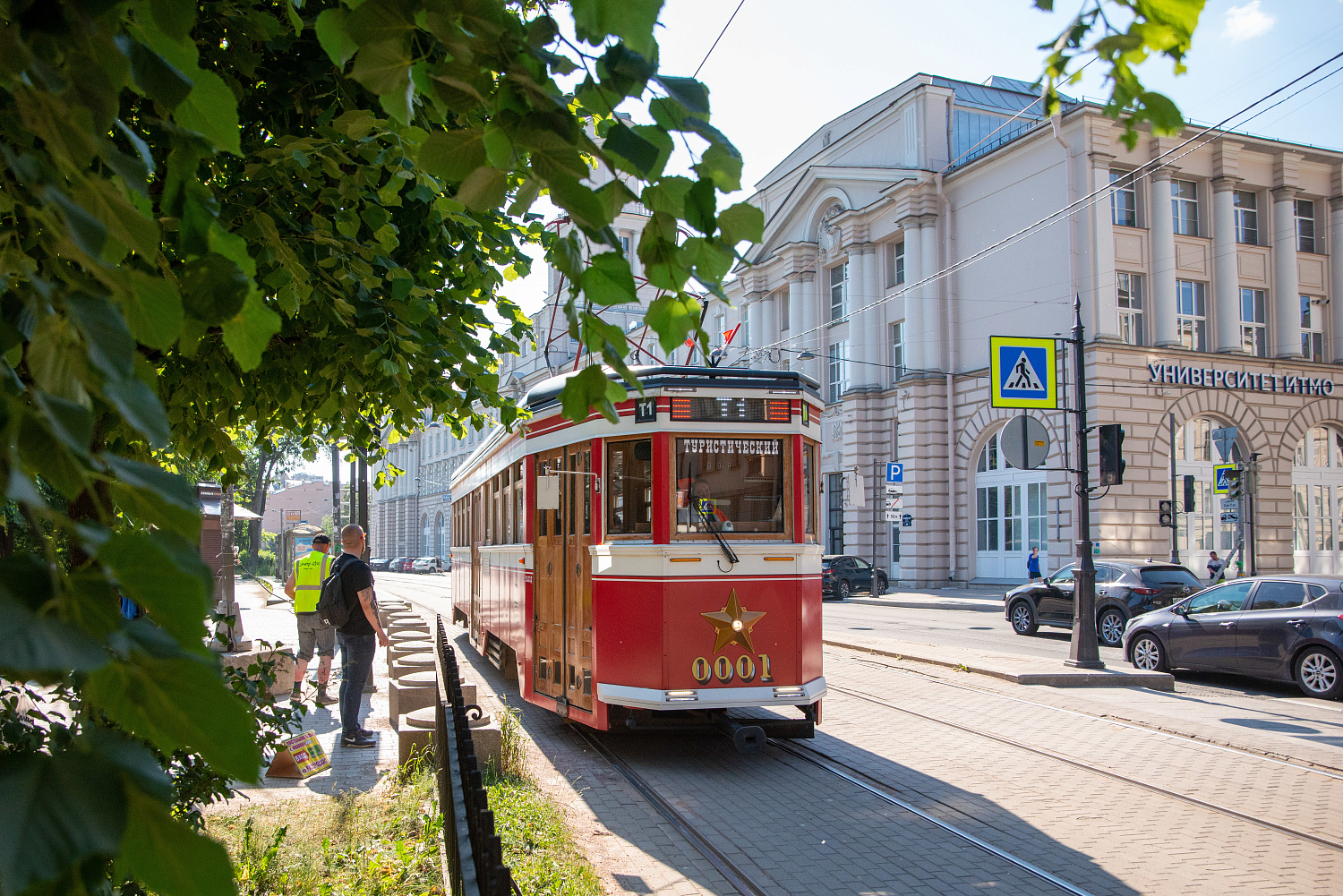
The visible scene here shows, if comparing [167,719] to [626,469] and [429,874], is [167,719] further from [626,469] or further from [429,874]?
[626,469]

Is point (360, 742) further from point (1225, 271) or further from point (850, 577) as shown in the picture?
point (1225, 271)

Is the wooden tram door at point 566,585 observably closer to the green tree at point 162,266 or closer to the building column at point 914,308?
the green tree at point 162,266

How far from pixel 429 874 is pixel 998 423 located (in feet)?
96.8

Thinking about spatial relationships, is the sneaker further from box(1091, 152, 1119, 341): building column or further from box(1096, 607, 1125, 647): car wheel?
box(1091, 152, 1119, 341): building column

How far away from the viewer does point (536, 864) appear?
4.99 meters

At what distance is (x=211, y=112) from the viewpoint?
1.26 metres

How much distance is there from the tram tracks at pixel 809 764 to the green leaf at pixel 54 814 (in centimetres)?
471

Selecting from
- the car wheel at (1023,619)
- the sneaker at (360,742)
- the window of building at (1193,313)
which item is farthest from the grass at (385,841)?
the window of building at (1193,313)

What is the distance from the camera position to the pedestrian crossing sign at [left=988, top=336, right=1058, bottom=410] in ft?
48.4

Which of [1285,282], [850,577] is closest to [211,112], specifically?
[850,577]

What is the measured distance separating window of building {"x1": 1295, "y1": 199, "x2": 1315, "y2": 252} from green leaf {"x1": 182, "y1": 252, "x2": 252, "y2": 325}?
38.9m

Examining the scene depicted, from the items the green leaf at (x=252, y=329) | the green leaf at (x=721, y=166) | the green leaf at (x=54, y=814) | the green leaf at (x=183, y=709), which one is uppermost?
the green leaf at (x=721, y=166)

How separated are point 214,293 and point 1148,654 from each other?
14.5 meters

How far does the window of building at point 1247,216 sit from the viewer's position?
32.2 metres
